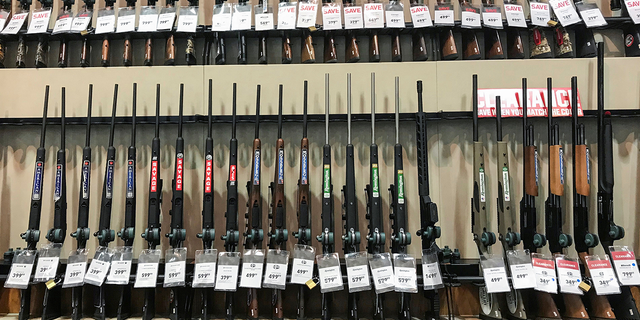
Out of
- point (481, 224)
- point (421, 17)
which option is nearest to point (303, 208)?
point (481, 224)

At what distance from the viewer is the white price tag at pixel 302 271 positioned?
2.08m

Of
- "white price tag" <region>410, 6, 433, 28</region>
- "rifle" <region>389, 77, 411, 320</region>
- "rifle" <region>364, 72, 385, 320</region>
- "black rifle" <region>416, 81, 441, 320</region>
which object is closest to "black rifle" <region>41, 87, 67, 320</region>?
"rifle" <region>364, 72, 385, 320</region>

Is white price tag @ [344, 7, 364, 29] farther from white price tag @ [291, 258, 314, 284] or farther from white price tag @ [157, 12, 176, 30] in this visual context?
white price tag @ [291, 258, 314, 284]

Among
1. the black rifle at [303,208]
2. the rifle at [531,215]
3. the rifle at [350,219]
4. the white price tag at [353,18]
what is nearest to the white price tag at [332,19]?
the white price tag at [353,18]

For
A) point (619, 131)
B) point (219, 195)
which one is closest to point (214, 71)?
point (219, 195)

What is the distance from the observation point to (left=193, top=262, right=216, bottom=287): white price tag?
2.09 m

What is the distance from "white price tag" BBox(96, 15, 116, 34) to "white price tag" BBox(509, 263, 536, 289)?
2685 mm

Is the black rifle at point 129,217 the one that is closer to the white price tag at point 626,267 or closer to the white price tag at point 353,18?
the white price tag at point 353,18

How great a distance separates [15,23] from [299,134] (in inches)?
76.3

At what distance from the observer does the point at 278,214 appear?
2268 mm

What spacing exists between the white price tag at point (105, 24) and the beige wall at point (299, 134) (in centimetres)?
25

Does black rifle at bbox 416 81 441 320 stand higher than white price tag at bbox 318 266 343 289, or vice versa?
black rifle at bbox 416 81 441 320

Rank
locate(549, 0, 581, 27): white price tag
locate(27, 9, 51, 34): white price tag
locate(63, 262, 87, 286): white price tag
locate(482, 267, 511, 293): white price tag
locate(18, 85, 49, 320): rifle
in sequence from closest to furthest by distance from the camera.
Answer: locate(482, 267, 511, 293): white price tag
locate(63, 262, 87, 286): white price tag
locate(18, 85, 49, 320): rifle
locate(549, 0, 581, 27): white price tag
locate(27, 9, 51, 34): white price tag

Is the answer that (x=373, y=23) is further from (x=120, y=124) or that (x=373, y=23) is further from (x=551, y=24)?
(x=120, y=124)
